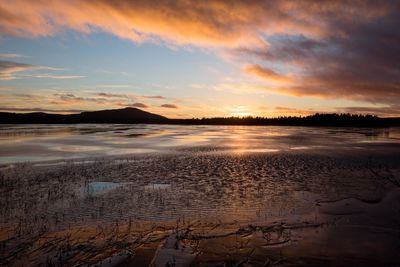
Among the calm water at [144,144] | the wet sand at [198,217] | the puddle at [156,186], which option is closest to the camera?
the wet sand at [198,217]

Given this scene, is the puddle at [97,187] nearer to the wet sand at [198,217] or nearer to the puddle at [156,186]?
the wet sand at [198,217]

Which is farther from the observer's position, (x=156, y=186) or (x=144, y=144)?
(x=144, y=144)

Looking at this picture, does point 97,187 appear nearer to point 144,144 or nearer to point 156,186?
point 156,186

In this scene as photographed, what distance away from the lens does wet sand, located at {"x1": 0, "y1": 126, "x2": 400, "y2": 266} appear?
8.94 m

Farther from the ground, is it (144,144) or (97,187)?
(144,144)

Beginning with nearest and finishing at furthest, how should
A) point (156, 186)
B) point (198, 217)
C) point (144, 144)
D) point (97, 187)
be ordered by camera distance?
point (198, 217)
point (97, 187)
point (156, 186)
point (144, 144)

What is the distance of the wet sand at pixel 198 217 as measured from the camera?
894cm

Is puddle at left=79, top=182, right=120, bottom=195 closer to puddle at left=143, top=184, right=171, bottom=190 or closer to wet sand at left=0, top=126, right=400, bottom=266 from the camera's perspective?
wet sand at left=0, top=126, right=400, bottom=266

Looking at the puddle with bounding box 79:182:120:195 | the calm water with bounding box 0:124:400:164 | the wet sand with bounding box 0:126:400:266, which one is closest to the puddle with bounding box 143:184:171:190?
the wet sand with bounding box 0:126:400:266

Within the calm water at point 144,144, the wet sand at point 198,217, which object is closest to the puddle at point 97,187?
the wet sand at point 198,217

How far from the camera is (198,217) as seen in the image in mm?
12711

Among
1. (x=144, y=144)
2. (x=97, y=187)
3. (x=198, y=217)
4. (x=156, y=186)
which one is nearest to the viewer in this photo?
(x=198, y=217)

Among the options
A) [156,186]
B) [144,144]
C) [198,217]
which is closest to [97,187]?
[156,186]

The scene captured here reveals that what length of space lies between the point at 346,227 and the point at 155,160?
783 inches
